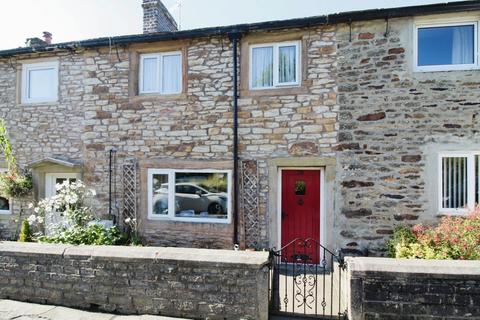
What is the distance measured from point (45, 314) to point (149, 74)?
5.82 metres

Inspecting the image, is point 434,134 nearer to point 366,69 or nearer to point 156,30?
point 366,69

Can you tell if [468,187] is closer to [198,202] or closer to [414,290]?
[414,290]

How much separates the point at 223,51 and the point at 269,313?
5.83 metres

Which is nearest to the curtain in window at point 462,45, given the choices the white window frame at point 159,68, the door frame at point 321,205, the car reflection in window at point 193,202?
the door frame at point 321,205

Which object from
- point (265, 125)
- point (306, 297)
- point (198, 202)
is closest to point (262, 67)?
point (265, 125)

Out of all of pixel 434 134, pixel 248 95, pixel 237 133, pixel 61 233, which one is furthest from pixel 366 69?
pixel 61 233

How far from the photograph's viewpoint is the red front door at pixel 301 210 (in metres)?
6.97

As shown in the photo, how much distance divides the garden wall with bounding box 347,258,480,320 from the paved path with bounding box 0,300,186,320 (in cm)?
259

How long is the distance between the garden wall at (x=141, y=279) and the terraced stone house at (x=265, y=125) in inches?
122

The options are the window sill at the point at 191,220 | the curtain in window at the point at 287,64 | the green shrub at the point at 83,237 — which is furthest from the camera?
the window sill at the point at 191,220

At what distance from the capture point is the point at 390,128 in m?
6.45

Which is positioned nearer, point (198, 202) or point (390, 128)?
point (390, 128)

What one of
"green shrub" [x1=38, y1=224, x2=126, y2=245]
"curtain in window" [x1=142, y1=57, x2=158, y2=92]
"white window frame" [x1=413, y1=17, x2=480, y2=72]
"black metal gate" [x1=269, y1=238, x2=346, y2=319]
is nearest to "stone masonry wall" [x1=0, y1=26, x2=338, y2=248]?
"curtain in window" [x1=142, y1=57, x2=158, y2=92]

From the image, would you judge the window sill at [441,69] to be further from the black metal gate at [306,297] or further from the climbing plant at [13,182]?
the climbing plant at [13,182]
